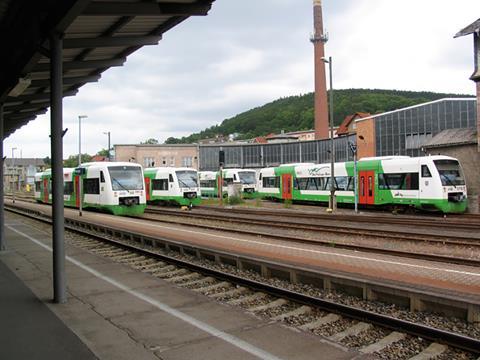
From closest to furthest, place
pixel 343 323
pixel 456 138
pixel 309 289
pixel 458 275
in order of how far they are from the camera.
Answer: pixel 343 323
pixel 309 289
pixel 458 275
pixel 456 138

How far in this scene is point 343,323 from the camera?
621 centimetres

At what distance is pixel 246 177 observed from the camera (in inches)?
1791

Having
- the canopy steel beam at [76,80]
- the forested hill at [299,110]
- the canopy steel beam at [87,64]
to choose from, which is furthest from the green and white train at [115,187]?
the forested hill at [299,110]

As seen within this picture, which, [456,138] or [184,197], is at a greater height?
[456,138]

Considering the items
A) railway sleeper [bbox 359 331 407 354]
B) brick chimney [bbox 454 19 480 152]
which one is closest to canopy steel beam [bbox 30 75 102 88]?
railway sleeper [bbox 359 331 407 354]

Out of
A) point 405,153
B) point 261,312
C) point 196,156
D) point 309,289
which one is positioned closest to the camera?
point 261,312

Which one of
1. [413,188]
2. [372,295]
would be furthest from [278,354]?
[413,188]

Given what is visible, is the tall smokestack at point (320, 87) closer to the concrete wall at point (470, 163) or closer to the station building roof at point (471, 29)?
the station building roof at point (471, 29)

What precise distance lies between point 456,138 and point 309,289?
1084 inches

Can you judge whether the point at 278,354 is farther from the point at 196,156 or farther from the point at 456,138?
the point at 196,156

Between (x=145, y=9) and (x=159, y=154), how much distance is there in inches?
3216

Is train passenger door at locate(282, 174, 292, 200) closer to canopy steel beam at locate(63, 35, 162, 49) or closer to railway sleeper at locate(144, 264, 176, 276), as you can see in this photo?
railway sleeper at locate(144, 264, 176, 276)

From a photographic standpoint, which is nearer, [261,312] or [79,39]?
[261,312]

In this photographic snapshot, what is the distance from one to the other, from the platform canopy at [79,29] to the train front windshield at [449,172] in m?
18.0
